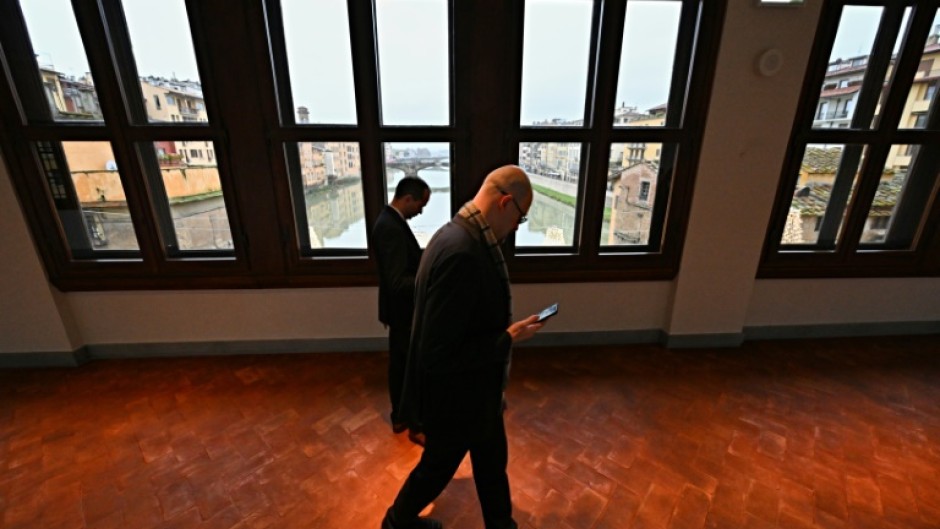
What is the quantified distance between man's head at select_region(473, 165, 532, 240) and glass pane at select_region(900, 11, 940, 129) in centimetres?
377

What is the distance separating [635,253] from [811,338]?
6.33ft

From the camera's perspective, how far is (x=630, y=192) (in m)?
3.28

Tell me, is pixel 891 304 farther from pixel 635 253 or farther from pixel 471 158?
pixel 471 158

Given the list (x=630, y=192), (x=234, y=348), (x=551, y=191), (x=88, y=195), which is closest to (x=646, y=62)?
(x=630, y=192)

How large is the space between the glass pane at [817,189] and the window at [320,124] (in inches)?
43.1

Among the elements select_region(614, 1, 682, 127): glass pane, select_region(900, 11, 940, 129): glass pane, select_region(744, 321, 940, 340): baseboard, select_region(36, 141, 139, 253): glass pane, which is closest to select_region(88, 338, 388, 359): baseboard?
select_region(36, 141, 139, 253): glass pane

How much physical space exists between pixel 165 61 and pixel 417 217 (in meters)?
1.99

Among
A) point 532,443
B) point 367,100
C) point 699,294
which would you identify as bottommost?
point 532,443

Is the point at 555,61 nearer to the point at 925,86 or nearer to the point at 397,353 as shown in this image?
the point at 397,353

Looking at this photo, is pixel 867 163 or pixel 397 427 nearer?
pixel 397 427

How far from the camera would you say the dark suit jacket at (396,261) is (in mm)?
2039

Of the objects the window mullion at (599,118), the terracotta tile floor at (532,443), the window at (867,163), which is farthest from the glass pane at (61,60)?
the window at (867,163)

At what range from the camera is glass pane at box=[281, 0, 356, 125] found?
8.89 feet

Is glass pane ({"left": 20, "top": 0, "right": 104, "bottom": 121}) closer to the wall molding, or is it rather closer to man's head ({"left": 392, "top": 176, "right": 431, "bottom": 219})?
the wall molding
